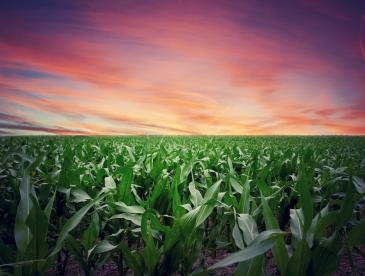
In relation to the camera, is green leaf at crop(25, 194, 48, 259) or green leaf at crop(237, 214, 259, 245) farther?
green leaf at crop(237, 214, 259, 245)

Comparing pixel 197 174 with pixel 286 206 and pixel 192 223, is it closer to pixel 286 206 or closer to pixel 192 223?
pixel 286 206

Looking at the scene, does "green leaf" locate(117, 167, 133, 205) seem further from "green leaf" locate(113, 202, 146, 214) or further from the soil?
the soil

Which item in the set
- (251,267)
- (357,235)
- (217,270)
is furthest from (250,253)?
(217,270)

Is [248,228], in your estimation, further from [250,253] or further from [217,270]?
[217,270]

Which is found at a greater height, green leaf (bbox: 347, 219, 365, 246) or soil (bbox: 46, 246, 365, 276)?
green leaf (bbox: 347, 219, 365, 246)

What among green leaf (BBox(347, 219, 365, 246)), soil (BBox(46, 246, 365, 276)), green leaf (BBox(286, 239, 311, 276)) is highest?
green leaf (BBox(347, 219, 365, 246))

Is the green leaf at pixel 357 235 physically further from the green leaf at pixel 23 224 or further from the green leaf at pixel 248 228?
the green leaf at pixel 23 224

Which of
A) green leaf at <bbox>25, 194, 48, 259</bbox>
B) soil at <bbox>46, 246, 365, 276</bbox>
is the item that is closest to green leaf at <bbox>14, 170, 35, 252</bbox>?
green leaf at <bbox>25, 194, 48, 259</bbox>

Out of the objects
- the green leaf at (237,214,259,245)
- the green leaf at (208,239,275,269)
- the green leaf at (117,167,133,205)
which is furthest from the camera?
the green leaf at (117,167,133,205)

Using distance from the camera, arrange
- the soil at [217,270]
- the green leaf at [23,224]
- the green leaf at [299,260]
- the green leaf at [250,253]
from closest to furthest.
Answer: the green leaf at [250,253] → the green leaf at [299,260] → the green leaf at [23,224] → the soil at [217,270]

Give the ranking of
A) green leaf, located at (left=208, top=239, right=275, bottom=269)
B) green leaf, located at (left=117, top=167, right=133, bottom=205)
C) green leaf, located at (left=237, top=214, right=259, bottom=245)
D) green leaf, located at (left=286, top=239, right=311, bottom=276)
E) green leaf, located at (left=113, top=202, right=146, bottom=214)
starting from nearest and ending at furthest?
1. green leaf, located at (left=208, top=239, right=275, bottom=269)
2. green leaf, located at (left=286, top=239, right=311, bottom=276)
3. green leaf, located at (left=237, top=214, right=259, bottom=245)
4. green leaf, located at (left=113, top=202, right=146, bottom=214)
5. green leaf, located at (left=117, top=167, right=133, bottom=205)

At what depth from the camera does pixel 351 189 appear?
1.37m

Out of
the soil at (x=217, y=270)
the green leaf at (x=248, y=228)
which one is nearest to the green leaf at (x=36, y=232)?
the green leaf at (x=248, y=228)

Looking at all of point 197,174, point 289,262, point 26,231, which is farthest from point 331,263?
point 197,174
